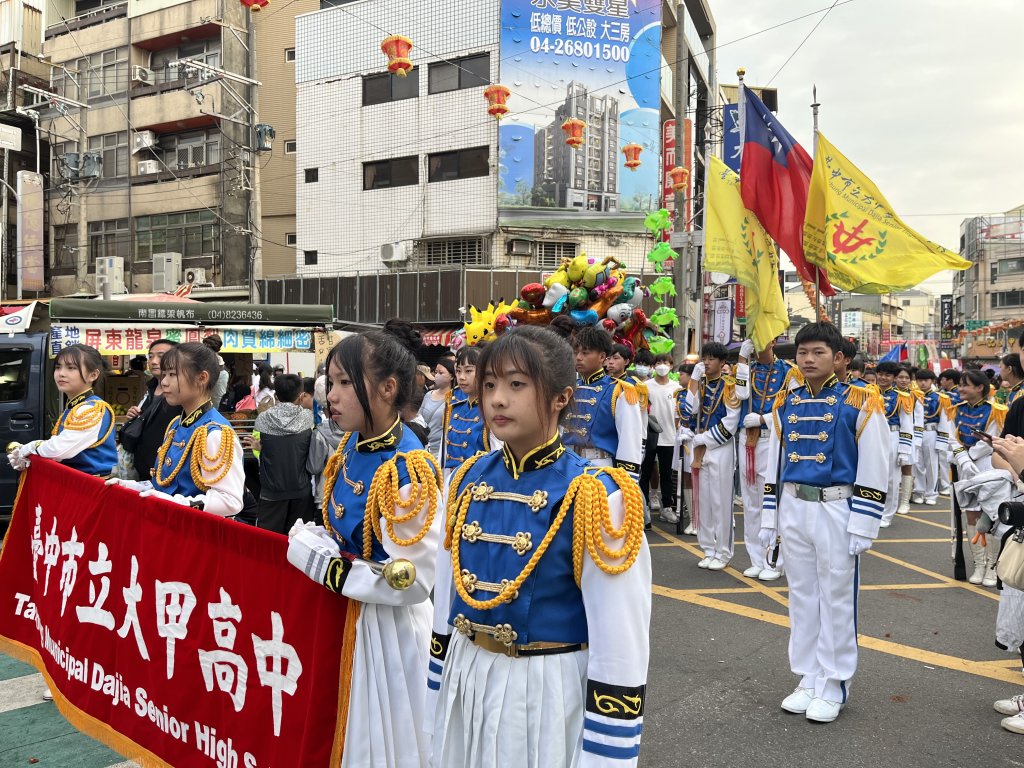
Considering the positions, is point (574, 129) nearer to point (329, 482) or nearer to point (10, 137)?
point (329, 482)

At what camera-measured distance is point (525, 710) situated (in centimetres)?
211

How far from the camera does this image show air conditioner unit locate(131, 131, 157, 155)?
28.7 meters

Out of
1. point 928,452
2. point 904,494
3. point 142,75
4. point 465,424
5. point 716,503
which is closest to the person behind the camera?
point 465,424

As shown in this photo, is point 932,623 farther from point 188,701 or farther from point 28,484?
point 28,484

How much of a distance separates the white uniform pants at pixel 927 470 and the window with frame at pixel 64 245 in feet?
92.7

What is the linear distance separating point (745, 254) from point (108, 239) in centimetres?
2800

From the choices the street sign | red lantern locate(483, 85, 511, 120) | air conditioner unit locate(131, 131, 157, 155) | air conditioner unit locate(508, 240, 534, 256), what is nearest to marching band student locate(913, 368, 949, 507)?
red lantern locate(483, 85, 511, 120)

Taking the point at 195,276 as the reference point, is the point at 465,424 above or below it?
below

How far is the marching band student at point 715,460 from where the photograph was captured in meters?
7.88

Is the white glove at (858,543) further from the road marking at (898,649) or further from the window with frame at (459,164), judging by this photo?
the window with frame at (459,164)

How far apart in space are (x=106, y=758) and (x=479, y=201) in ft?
69.2

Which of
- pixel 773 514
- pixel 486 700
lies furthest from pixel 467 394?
pixel 486 700

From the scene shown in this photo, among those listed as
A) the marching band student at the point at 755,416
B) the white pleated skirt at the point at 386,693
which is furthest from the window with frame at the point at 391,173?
the white pleated skirt at the point at 386,693

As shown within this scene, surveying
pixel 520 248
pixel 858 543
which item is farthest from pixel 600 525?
pixel 520 248
